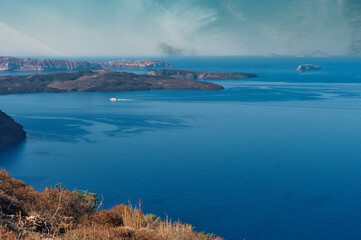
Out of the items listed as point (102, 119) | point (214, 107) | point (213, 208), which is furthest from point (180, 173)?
point (214, 107)

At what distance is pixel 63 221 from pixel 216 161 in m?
28.5

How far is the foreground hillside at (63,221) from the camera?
7.39 meters

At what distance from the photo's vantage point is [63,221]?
891 centimetres

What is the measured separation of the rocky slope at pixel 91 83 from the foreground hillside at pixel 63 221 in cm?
9335

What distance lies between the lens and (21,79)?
354 ft

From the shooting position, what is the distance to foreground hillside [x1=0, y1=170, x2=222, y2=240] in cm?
739

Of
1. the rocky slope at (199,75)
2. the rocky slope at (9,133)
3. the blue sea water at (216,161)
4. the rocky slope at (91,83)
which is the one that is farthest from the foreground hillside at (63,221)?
the rocky slope at (199,75)

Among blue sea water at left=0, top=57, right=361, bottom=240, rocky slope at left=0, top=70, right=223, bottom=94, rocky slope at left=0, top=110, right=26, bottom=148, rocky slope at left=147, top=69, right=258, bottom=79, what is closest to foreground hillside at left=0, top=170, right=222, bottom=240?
blue sea water at left=0, top=57, right=361, bottom=240

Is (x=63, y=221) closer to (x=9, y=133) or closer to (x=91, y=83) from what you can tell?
(x=9, y=133)

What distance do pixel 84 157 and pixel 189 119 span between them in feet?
79.2

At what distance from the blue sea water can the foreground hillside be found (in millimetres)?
13412

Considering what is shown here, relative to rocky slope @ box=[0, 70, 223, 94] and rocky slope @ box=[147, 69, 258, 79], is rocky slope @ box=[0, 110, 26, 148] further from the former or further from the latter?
rocky slope @ box=[147, 69, 258, 79]

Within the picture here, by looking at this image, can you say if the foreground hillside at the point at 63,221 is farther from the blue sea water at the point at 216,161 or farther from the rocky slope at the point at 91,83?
the rocky slope at the point at 91,83

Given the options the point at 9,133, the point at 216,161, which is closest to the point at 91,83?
the point at 9,133
